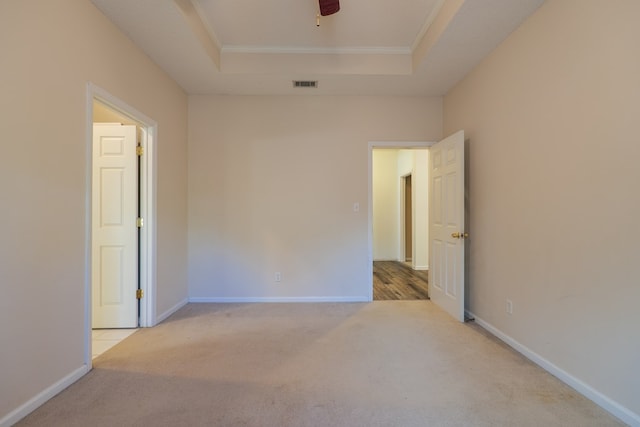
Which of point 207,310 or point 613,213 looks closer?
point 613,213

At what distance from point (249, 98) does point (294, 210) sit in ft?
5.03

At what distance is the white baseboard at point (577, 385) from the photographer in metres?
1.65

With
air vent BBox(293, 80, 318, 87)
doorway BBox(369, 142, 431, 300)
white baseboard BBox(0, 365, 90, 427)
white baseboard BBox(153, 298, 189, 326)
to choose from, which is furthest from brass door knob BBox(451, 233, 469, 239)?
white baseboard BBox(0, 365, 90, 427)

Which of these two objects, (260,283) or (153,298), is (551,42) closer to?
(260,283)

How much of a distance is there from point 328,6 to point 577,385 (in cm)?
314

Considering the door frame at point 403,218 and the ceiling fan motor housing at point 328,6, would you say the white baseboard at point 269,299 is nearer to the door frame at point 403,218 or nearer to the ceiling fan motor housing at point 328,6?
the ceiling fan motor housing at point 328,6

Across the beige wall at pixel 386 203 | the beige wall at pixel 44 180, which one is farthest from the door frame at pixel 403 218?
the beige wall at pixel 44 180

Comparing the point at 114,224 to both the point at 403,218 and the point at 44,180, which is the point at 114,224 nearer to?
the point at 44,180

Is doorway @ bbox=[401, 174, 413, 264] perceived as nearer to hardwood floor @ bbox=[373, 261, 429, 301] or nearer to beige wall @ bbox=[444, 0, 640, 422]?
hardwood floor @ bbox=[373, 261, 429, 301]

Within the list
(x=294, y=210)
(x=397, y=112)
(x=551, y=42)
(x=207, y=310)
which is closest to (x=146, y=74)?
(x=294, y=210)

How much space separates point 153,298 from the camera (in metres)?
3.10

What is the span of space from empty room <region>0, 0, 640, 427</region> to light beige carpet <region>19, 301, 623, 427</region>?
20mm

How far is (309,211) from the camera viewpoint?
3979 mm

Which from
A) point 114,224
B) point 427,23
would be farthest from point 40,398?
point 427,23
